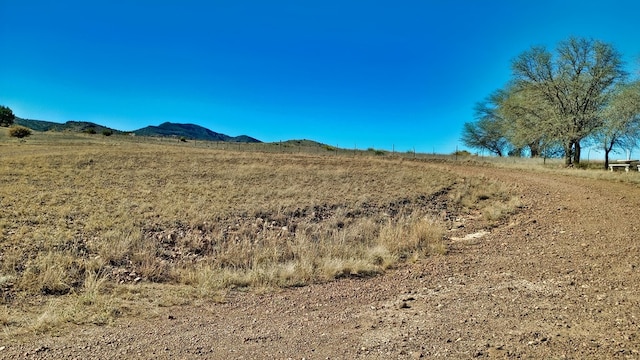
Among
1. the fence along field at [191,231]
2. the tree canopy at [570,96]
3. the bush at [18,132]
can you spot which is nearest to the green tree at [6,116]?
the bush at [18,132]

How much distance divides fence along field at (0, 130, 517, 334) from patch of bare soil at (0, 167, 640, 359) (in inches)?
28.7

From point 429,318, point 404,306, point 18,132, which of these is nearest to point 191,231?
point 404,306

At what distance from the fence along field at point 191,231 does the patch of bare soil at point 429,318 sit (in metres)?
0.73

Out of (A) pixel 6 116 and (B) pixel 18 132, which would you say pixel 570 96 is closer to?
(B) pixel 18 132

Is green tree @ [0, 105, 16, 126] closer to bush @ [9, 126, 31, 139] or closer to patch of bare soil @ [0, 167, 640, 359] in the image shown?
bush @ [9, 126, 31, 139]

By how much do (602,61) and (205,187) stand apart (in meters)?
31.5

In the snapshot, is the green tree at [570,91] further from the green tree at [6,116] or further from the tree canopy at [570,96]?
the green tree at [6,116]

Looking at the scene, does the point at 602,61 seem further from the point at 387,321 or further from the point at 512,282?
the point at 387,321

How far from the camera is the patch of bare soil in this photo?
4461 millimetres

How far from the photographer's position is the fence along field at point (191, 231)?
275 inches

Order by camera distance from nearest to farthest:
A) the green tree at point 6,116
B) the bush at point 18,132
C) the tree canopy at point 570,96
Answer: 1. the tree canopy at point 570,96
2. the bush at point 18,132
3. the green tree at point 6,116

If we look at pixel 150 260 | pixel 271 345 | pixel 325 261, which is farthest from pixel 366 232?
pixel 271 345

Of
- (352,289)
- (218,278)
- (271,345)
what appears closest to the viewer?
(271,345)

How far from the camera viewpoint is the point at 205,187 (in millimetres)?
19109
